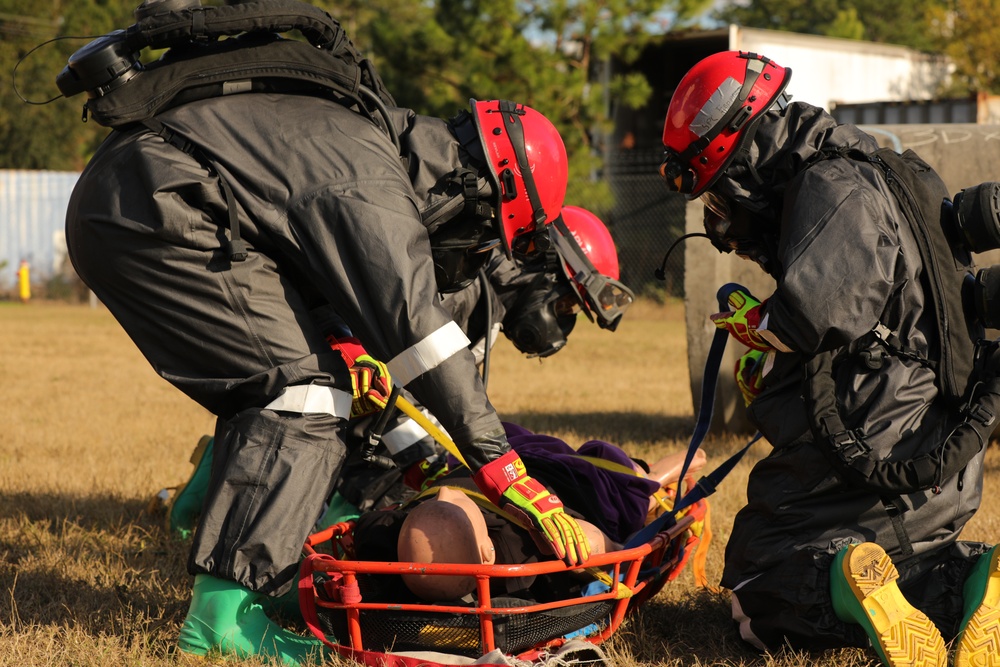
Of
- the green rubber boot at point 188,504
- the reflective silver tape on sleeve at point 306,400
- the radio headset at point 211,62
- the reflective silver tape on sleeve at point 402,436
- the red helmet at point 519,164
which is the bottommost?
the green rubber boot at point 188,504

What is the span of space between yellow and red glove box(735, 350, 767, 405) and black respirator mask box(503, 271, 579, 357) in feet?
4.72

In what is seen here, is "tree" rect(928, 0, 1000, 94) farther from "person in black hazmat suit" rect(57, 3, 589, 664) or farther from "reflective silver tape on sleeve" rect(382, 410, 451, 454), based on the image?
"person in black hazmat suit" rect(57, 3, 589, 664)

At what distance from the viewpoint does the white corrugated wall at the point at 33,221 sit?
2300 cm

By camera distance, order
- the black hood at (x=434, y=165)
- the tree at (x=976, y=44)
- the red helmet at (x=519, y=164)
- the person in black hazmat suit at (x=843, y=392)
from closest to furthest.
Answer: the person in black hazmat suit at (x=843, y=392)
the black hood at (x=434, y=165)
the red helmet at (x=519, y=164)
the tree at (x=976, y=44)

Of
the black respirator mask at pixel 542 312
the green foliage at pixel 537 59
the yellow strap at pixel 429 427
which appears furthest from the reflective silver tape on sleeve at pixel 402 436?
the green foliage at pixel 537 59

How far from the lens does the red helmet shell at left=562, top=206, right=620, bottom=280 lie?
5395 millimetres

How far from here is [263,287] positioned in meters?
3.38

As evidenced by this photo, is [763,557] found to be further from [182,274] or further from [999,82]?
[999,82]

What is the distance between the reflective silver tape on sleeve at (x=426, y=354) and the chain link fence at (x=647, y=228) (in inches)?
629

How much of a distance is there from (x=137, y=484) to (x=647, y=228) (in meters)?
14.5

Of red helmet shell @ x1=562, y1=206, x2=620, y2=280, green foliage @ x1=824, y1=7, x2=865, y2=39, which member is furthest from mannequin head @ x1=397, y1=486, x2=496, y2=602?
green foliage @ x1=824, y1=7, x2=865, y2=39

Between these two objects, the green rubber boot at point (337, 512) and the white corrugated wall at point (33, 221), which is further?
the white corrugated wall at point (33, 221)

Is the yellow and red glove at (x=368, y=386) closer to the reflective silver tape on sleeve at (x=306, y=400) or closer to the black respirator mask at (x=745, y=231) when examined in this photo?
the reflective silver tape on sleeve at (x=306, y=400)

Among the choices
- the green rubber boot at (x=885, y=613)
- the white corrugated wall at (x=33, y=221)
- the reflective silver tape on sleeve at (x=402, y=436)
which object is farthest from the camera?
the white corrugated wall at (x=33, y=221)
